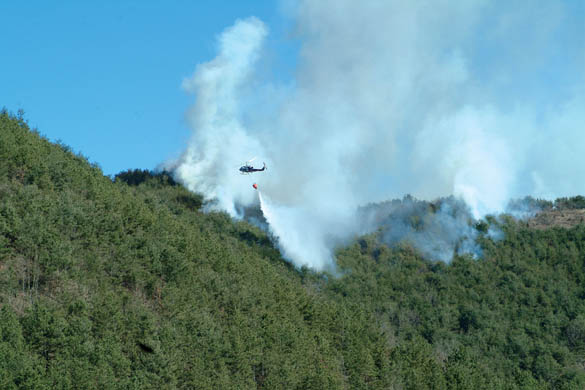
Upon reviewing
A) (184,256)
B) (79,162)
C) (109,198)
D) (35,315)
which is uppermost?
(79,162)

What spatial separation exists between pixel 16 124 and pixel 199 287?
1396 inches

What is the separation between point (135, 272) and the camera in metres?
87.4

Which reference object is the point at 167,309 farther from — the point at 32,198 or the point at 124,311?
the point at 32,198

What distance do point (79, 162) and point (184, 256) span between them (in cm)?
2619

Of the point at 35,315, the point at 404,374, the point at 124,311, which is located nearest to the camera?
the point at 35,315

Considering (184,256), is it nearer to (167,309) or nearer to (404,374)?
(167,309)

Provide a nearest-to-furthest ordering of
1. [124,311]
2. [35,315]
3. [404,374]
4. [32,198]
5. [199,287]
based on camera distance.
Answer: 1. [35,315]
2. [124,311]
3. [32,198]
4. [199,287]
5. [404,374]

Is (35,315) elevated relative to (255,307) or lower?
lower

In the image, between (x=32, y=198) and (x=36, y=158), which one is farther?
(x=36, y=158)

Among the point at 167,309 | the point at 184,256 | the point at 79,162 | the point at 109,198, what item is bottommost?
the point at 167,309

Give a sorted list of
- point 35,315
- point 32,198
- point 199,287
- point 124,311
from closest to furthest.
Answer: point 35,315 → point 124,311 → point 32,198 → point 199,287

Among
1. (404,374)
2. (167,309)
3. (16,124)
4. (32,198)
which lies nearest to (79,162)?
(16,124)

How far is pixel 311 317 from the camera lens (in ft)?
388

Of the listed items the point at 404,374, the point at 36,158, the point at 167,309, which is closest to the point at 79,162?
the point at 36,158
